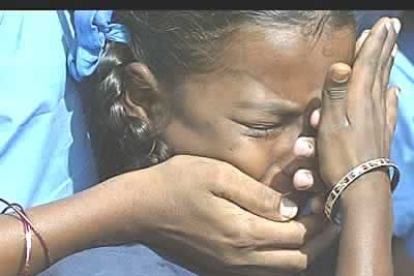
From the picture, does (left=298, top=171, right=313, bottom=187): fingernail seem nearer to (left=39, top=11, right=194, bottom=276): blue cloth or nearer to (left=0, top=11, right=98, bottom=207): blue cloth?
(left=39, top=11, right=194, bottom=276): blue cloth

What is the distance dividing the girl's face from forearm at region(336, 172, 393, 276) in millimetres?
103

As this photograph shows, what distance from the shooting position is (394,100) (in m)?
1.27

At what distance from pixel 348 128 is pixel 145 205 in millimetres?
289

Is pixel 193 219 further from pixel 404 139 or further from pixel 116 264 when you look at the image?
pixel 404 139

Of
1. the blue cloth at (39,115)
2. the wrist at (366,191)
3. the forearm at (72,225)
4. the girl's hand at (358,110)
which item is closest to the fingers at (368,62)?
the girl's hand at (358,110)

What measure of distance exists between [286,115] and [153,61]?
0.68 feet

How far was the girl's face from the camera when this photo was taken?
1.18 m

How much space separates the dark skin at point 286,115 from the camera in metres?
1.17

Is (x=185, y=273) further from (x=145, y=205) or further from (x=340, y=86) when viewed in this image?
(x=340, y=86)

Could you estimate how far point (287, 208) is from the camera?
1.22 meters

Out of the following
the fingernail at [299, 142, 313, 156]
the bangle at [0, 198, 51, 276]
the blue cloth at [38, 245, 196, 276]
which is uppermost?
the fingernail at [299, 142, 313, 156]

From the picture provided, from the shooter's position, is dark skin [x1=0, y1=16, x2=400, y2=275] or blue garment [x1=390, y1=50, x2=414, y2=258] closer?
dark skin [x1=0, y1=16, x2=400, y2=275]

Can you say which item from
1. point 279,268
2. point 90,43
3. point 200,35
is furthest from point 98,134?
point 279,268

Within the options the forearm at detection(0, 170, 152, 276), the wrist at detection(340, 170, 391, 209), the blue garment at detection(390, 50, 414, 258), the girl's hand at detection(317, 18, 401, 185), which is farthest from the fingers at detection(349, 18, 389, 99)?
the forearm at detection(0, 170, 152, 276)
